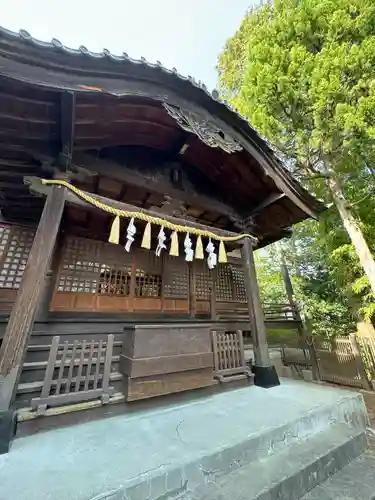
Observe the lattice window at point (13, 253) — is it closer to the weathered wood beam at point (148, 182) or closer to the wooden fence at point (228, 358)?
the weathered wood beam at point (148, 182)

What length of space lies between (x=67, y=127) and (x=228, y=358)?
14.6 ft

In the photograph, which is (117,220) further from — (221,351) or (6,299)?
(221,351)

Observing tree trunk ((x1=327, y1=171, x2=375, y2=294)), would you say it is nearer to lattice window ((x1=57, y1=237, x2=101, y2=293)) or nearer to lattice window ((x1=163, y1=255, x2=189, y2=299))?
lattice window ((x1=163, y1=255, x2=189, y2=299))

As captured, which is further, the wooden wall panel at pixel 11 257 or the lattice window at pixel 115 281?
the lattice window at pixel 115 281

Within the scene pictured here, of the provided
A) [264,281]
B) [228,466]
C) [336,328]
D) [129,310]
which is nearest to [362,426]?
[228,466]

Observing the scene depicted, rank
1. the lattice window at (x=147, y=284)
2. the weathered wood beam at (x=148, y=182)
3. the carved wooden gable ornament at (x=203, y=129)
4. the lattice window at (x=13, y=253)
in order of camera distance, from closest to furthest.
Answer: the carved wooden gable ornament at (x=203, y=129) < the weathered wood beam at (x=148, y=182) < the lattice window at (x=13, y=253) < the lattice window at (x=147, y=284)

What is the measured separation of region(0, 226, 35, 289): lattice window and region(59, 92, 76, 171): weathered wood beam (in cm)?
201

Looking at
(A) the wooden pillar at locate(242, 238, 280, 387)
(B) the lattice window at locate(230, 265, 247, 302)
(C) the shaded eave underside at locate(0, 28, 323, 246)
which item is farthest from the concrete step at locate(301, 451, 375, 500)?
(C) the shaded eave underside at locate(0, 28, 323, 246)

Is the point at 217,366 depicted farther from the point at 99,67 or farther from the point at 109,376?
the point at 99,67

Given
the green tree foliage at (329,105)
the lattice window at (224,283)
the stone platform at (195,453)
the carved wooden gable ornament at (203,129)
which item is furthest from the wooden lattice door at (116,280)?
the green tree foliage at (329,105)

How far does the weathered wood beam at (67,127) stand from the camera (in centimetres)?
285

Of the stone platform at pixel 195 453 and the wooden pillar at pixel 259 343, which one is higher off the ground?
the wooden pillar at pixel 259 343

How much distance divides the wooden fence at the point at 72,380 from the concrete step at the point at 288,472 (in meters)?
1.58

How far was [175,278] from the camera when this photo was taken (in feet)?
18.6
